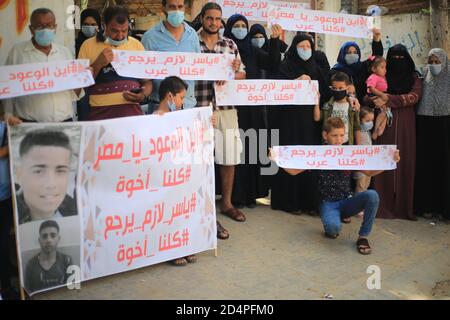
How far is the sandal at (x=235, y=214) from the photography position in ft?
17.7

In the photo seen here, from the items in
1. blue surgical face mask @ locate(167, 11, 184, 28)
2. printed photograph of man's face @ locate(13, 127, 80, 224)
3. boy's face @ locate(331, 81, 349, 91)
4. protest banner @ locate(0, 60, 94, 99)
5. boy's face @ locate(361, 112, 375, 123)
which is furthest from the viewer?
boy's face @ locate(361, 112, 375, 123)

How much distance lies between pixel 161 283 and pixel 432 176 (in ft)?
10.9

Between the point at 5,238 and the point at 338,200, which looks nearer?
the point at 5,238

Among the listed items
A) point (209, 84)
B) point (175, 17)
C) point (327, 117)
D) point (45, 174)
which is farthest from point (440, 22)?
point (45, 174)

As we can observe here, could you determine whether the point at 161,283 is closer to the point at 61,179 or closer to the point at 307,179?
the point at 61,179

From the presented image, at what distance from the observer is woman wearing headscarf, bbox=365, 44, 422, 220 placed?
564 cm

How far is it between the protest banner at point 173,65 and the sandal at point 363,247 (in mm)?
1922

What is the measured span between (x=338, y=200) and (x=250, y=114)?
57.7 inches

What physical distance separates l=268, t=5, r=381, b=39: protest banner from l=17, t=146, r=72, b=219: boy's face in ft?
8.60

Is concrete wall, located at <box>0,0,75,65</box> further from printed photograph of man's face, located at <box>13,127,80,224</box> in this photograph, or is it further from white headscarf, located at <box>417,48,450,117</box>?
white headscarf, located at <box>417,48,450,117</box>

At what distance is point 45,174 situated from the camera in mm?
3654

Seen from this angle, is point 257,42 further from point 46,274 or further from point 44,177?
point 46,274

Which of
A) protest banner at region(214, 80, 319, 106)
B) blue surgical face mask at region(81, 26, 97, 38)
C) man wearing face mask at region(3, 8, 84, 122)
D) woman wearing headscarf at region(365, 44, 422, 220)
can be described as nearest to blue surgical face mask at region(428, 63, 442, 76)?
woman wearing headscarf at region(365, 44, 422, 220)

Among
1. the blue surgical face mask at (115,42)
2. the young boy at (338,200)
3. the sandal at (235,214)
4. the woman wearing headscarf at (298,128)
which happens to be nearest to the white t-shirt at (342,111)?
the woman wearing headscarf at (298,128)
